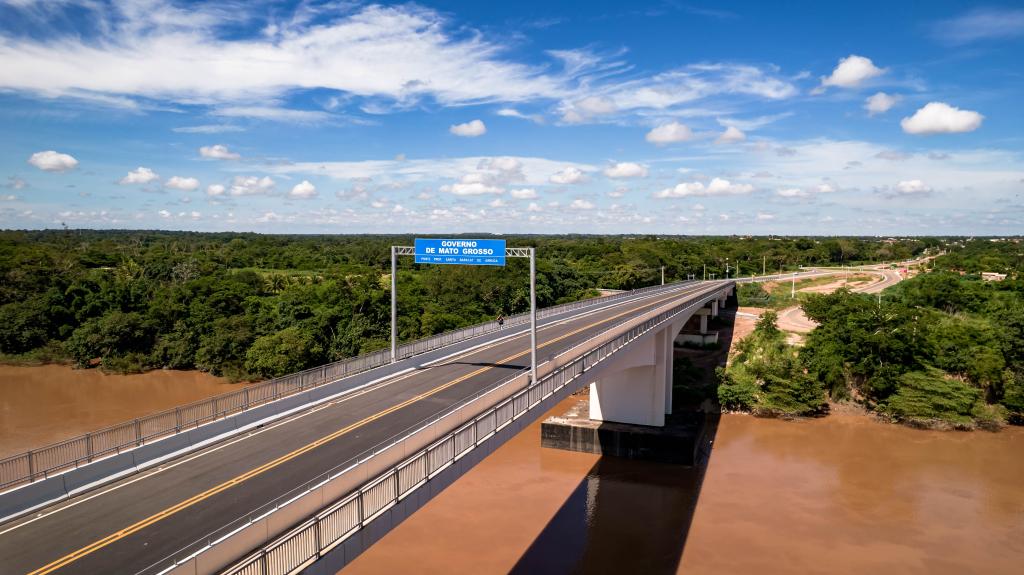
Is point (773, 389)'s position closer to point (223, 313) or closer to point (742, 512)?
point (742, 512)

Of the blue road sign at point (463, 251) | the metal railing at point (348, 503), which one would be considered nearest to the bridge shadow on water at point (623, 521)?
the metal railing at point (348, 503)

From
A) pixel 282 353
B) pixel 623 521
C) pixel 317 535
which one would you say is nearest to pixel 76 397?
pixel 282 353

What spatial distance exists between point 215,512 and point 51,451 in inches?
211

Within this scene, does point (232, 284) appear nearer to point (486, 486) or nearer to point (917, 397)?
point (486, 486)

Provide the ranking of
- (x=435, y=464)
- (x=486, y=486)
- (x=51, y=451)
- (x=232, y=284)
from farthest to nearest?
(x=232, y=284) → (x=486, y=486) → (x=51, y=451) → (x=435, y=464)

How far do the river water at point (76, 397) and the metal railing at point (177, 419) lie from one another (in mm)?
12839

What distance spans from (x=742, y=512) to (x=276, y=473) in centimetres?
2012

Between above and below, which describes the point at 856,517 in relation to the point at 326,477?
below

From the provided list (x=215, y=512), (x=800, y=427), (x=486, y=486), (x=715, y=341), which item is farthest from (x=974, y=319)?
(x=215, y=512)

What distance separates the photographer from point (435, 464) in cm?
1314

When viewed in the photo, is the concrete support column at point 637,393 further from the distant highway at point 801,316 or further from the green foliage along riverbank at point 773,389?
the distant highway at point 801,316

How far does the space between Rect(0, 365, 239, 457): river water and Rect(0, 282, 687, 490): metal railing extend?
1284 cm

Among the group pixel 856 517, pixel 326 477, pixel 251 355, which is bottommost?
pixel 856 517

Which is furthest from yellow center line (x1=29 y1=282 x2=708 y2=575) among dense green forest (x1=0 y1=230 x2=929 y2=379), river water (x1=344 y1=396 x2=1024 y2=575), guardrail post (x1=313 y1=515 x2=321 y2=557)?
dense green forest (x1=0 y1=230 x2=929 y2=379)
